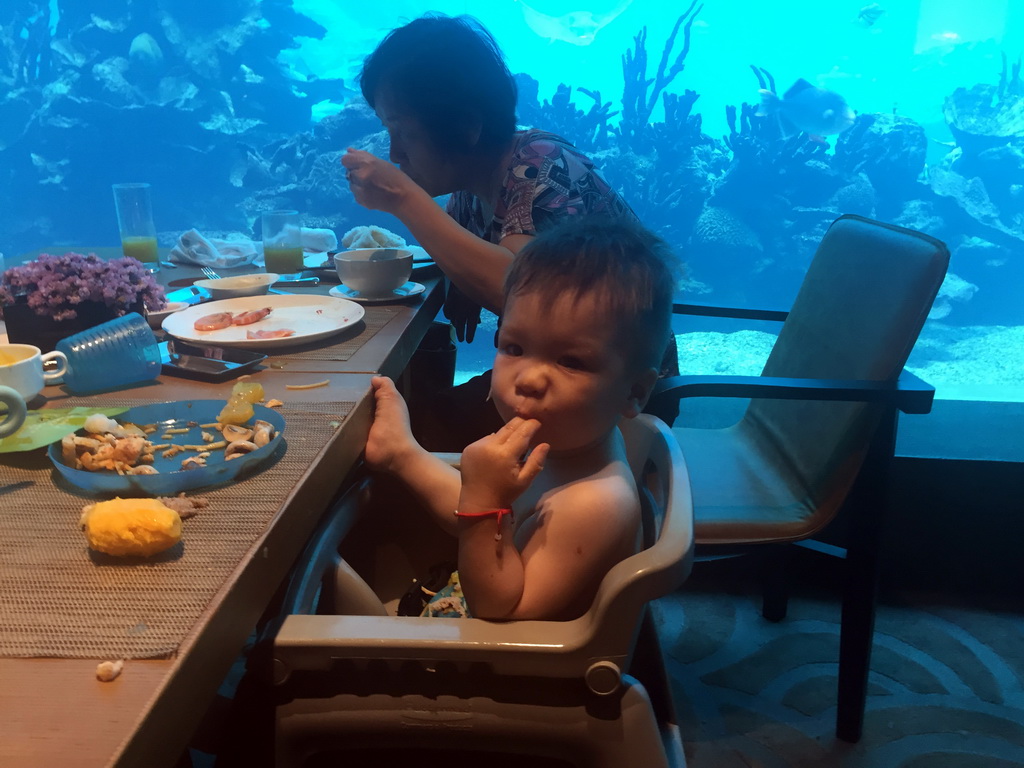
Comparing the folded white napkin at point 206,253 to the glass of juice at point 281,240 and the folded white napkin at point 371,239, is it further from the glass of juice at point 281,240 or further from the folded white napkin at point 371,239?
the folded white napkin at point 371,239

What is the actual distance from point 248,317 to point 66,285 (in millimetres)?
282

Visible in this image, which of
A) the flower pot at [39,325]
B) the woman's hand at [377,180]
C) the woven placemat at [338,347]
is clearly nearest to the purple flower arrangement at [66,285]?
the flower pot at [39,325]

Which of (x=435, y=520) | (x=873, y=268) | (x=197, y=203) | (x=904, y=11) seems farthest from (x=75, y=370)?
(x=904, y=11)

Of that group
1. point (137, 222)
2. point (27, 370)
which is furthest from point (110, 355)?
point (137, 222)

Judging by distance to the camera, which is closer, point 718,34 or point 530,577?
point 530,577

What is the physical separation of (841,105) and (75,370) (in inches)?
334

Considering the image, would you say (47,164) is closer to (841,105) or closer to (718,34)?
(718,34)

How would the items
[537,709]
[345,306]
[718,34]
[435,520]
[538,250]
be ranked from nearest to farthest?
[537,709] → [538,250] → [435,520] → [345,306] → [718,34]

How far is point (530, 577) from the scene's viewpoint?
75 cm

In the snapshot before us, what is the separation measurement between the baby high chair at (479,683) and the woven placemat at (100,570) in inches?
5.1

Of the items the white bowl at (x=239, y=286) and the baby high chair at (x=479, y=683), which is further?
the white bowl at (x=239, y=286)

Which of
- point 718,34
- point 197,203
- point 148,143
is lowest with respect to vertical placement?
point 197,203

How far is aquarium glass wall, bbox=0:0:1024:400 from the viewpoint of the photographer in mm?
6809

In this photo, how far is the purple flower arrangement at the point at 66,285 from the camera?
1048 millimetres
